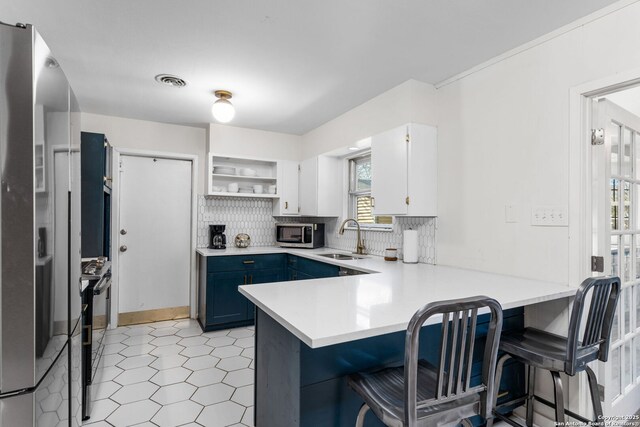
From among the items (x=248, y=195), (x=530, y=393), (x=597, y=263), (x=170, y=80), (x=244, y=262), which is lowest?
(x=530, y=393)

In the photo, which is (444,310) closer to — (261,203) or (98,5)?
(98,5)

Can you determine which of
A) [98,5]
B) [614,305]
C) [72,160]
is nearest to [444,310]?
[614,305]

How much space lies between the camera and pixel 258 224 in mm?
4457

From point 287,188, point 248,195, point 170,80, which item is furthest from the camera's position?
point 287,188

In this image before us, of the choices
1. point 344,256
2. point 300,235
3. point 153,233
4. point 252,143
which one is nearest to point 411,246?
point 344,256

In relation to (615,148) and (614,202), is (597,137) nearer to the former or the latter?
(615,148)

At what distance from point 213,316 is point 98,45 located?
2.63 m

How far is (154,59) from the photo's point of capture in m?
2.35

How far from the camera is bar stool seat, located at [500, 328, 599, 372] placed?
1.47 m

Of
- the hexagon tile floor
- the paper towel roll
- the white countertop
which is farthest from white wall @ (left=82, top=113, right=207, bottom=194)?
the white countertop

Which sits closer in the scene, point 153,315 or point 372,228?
point 372,228

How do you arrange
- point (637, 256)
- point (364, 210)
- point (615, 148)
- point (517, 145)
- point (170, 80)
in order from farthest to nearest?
1. point (364, 210)
2. point (170, 80)
3. point (517, 145)
4. point (637, 256)
5. point (615, 148)

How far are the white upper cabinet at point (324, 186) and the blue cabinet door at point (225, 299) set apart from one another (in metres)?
1.16

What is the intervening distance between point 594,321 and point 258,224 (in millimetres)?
3642
